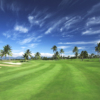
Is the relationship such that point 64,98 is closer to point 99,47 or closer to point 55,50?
point 99,47

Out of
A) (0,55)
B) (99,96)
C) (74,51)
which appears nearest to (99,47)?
(74,51)

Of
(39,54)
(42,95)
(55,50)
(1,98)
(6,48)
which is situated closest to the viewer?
(1,98)

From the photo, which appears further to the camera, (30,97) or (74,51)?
(74,51)

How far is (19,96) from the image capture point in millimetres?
5527

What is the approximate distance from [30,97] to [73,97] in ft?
10.00

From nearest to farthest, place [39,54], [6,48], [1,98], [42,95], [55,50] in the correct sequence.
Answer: [1,98] → [42,95] → [6,48] → [55,50] → [39,54]

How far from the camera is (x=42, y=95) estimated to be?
5.68 meters

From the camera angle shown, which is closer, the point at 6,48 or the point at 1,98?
the point at 1,98

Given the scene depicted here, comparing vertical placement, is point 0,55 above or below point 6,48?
below

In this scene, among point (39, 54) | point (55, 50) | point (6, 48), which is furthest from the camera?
point (39, 54)

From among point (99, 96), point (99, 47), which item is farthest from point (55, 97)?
point (99, 47)

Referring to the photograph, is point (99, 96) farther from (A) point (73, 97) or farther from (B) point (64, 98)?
(B) point (64, 98)

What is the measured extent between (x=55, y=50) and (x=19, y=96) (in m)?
98.9

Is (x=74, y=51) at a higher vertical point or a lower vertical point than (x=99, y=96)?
higher
